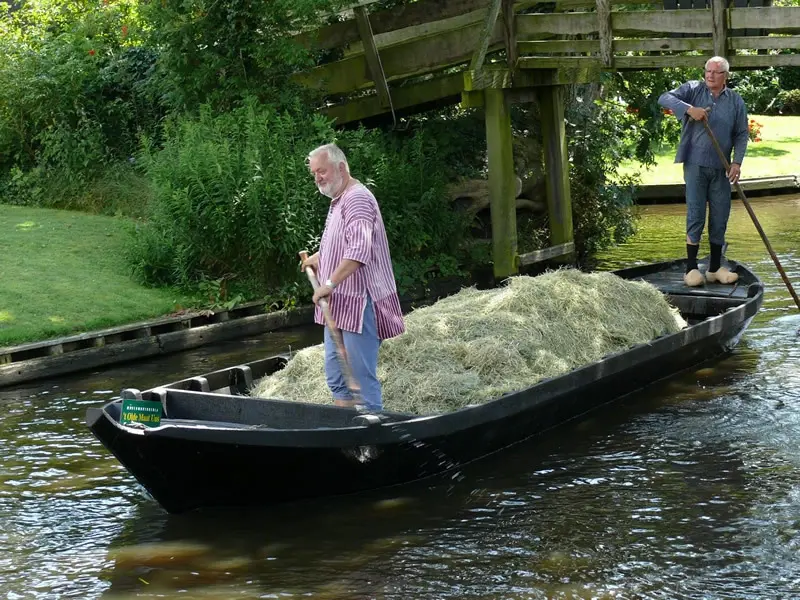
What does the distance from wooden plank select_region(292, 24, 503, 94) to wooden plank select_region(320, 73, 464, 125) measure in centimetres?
23

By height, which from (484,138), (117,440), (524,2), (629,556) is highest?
(524,2)

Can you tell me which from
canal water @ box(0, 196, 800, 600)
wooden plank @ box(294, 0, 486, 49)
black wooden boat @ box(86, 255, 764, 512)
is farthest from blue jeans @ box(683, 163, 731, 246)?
wooden plank @ box(294, 0, 486, 49)

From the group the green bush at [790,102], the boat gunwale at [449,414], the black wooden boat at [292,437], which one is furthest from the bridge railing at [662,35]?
the green bush at [790,102]

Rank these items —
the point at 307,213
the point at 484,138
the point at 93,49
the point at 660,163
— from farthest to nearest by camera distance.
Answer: the point at 660,163 < the point at 93,49 < the point at 484,138 < the point at 307,213

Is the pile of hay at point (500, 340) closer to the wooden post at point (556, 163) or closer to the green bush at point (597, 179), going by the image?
the wooden post at point (556, 163)

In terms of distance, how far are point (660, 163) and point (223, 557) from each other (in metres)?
21.3

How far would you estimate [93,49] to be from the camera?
60.4 feet

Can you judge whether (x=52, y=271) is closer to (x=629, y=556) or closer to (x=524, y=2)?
(x=524, y=2)

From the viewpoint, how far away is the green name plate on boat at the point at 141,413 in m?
6.67

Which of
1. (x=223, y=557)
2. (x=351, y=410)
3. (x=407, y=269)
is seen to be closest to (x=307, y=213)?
(x=407, y=269)

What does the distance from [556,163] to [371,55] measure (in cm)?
295

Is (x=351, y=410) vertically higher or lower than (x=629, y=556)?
higher

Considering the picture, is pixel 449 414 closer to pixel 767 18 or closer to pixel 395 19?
pixel 767 18

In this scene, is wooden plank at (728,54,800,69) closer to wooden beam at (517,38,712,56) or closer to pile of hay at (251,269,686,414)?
wooden beam at (517,38,712,56)
